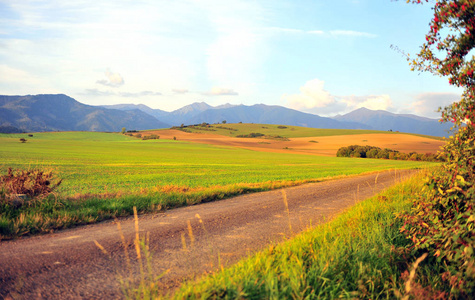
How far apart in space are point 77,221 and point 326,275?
24.0 ft

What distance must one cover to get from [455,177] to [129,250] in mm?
6496

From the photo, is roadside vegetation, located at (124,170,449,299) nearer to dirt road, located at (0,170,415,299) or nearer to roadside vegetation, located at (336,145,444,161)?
dirt road, located at (0,170,415,299)

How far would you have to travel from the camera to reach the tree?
4.71 metres

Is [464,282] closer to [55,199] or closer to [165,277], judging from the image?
[165,277]

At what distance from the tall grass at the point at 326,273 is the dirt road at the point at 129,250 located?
2.30ft

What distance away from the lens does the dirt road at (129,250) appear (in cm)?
486

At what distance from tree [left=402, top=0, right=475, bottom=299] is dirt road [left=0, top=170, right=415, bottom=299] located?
103 inches

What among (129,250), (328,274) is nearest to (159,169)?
(129,250)

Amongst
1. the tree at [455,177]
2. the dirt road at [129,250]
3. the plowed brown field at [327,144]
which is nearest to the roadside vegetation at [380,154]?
the plowed brown field at [327,144]

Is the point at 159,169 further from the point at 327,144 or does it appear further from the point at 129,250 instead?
the point at 327,144

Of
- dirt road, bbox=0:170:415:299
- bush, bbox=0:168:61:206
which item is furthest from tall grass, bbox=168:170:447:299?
bush, bbox=0:168:61:206

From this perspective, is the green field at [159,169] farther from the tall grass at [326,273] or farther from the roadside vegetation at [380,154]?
the roadside vegetation at [380,154]

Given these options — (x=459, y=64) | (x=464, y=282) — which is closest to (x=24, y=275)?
(x=464, y=282)

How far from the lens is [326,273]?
15.3 feet
